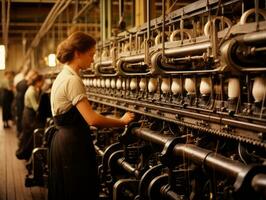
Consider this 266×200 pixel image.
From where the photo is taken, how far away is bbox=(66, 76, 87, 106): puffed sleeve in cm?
281

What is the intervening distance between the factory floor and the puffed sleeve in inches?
93.1

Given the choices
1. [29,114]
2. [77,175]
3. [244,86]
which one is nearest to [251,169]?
[244,86]

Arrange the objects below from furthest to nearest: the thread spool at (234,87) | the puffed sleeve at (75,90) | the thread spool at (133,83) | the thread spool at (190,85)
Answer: the thread spool at (133,83) → the puffed sleeve at (75,90) → the thread spool at (190,85) → the thread spool at (234,87)

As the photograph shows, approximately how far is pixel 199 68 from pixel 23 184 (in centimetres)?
359

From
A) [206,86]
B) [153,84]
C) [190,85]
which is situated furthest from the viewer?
[153,84]

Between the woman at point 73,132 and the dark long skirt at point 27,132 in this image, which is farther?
the dark long skirt at point 27,132

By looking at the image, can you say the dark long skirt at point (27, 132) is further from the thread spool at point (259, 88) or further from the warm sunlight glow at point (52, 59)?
the thread spool at point (259, 88)

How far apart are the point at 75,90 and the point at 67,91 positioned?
0.19ft

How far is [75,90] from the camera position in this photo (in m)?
2.81

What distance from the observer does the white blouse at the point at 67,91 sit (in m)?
2.82

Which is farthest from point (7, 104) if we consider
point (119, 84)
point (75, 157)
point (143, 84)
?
point (75, 157)

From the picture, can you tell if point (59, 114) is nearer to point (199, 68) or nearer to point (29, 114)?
point (199, 68)

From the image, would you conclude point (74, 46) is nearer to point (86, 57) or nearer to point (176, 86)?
point (86, 57)

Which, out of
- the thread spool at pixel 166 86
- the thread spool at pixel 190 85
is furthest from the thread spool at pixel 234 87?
the thread spool at pixel 166 86
